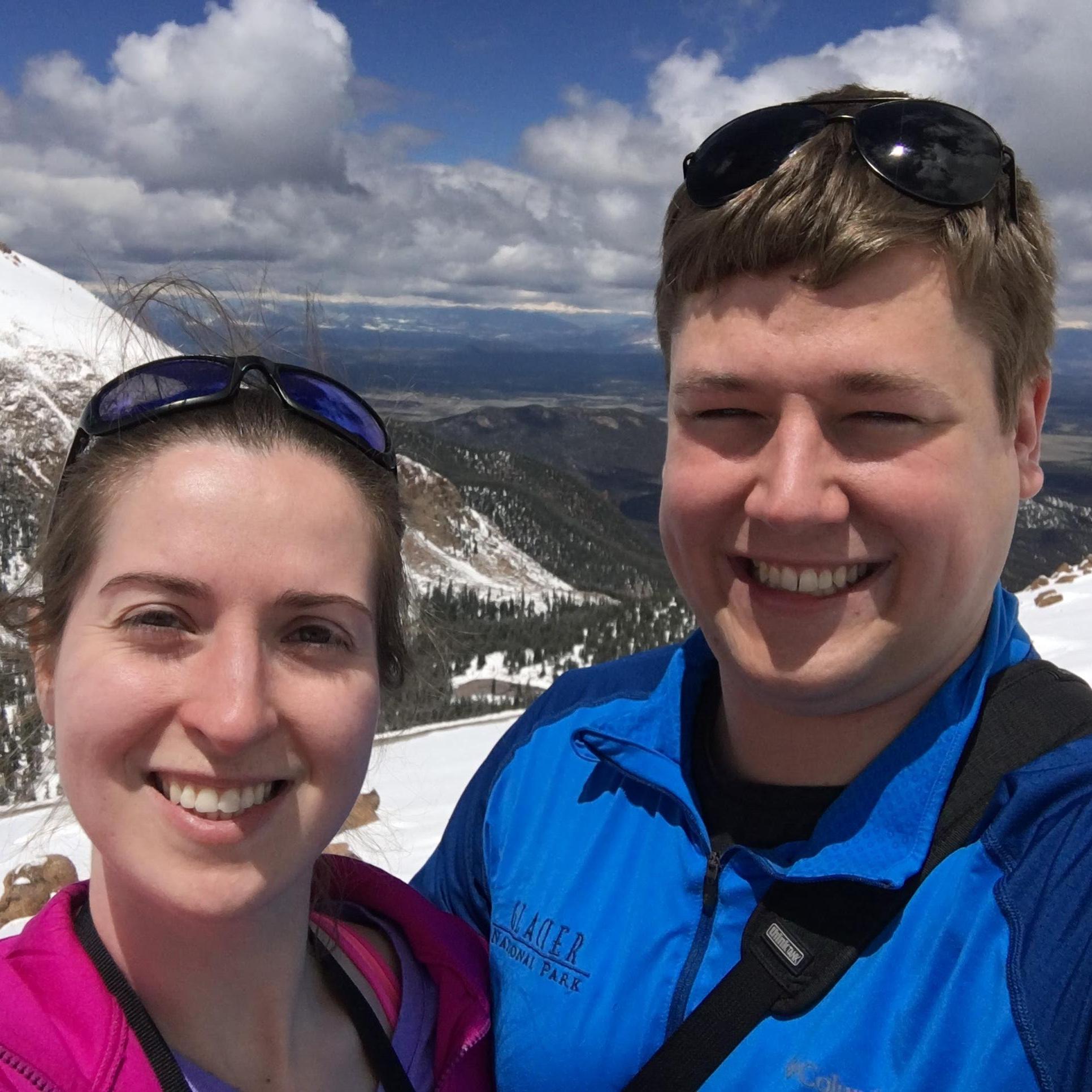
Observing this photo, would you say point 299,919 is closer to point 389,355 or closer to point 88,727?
point 88,727

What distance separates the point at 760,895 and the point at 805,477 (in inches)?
56.8

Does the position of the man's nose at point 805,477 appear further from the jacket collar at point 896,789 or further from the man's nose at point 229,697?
the man's nose at point 229,697

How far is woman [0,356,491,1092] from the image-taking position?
269 centimetres

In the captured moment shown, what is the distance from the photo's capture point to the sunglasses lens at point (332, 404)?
3391 mm

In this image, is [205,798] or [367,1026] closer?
[205,798]

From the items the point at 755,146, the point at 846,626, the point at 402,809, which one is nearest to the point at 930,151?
the point at 755,146

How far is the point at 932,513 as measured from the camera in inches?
115

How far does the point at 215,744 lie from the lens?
271cm

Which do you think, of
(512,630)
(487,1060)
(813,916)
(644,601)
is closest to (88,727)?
(487,1060)

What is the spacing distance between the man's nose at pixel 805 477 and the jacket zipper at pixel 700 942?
4.14 ft

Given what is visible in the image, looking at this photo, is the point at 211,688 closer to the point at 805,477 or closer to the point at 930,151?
the point at 805,477

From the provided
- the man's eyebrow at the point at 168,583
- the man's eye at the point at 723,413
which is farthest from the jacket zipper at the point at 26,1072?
the man's eye at the point at 723,413

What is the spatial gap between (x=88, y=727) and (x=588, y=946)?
190cm

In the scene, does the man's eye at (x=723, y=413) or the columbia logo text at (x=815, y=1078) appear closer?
the columbia logo text at (x=815, y=1078)
